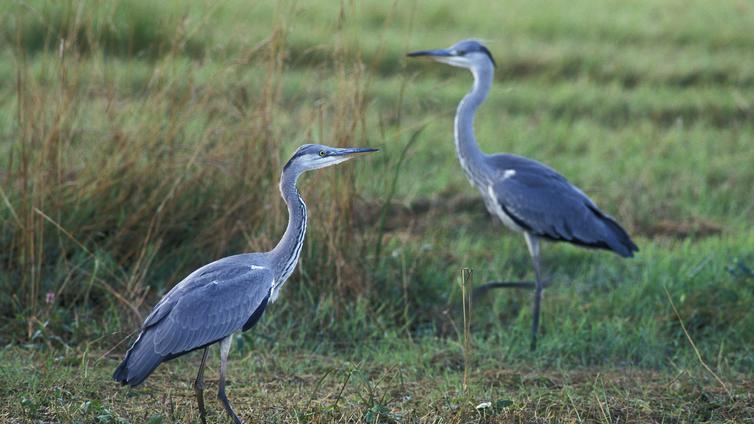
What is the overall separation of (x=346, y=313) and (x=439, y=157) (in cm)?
295

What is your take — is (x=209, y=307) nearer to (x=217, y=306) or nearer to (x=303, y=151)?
(x=217, y=306)

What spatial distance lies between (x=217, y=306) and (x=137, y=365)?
408mm

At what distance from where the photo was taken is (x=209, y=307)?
13.9 feet

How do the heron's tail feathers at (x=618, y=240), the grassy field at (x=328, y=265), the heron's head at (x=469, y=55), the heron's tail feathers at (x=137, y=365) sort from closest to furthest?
the heron's tail feathers at (x=137, y=365)
the grassy field at (x=328, y=265)
the heron's tail feathers at (x=618, y=240)
the heron's head at (x=469, y=55)

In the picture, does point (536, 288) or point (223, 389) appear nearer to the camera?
point (223, 389)

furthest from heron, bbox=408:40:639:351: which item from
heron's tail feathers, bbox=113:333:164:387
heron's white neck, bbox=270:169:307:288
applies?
heron's tail feathers, bbox=113:333:164:387

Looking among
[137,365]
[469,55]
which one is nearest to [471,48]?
[469,55]

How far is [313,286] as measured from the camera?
18.9ft

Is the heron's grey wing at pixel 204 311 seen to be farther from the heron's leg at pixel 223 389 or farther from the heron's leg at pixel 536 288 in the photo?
the heron's leg at pixel 536 288

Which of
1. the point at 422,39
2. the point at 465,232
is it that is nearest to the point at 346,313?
the point at 465,232

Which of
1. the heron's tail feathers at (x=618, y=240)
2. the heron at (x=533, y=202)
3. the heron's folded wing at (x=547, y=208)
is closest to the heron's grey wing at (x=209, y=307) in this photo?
the heron at (x=533, y=202)

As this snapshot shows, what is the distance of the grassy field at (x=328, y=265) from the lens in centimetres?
463

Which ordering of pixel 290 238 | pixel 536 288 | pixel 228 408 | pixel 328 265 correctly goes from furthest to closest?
pixel 536 288 < pixel 328 265 < pixel 290 238 < pixel 228 408

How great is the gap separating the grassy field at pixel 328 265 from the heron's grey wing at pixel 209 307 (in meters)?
0.38
